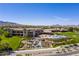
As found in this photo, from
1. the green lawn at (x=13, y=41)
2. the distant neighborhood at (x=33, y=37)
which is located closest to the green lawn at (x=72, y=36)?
the distant neighborhood at (x=33, y=37)

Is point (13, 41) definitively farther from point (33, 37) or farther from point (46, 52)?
point (46, 52)

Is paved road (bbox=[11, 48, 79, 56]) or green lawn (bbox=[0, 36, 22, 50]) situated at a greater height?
green lawn (bbox=[0, 36, 22, 50])

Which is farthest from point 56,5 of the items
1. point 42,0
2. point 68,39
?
point 68,39

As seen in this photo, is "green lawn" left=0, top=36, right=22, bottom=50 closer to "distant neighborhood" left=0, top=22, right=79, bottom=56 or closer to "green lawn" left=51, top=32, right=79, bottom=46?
"distant neighborhood" left=0, top=22, right=79, bottom=56

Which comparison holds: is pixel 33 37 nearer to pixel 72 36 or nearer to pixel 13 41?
pixel 13 41

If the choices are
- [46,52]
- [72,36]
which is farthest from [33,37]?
[72,36]

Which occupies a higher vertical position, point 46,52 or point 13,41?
point 13,41

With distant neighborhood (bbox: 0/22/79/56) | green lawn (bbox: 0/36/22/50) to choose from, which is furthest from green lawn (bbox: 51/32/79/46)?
green lawn (bbox: 0/36/22/50)

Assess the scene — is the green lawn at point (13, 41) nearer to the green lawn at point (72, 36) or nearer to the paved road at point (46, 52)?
the paved road at point (46, 52)

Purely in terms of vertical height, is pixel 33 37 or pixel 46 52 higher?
pixel 33 37

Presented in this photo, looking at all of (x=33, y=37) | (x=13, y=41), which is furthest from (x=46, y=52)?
(x=13, y=41)

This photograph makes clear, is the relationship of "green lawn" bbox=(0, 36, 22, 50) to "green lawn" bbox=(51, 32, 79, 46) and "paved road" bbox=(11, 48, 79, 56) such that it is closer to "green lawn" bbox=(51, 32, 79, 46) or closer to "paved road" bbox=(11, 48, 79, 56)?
"paved road" bbox=(11, 48, 79, 56)

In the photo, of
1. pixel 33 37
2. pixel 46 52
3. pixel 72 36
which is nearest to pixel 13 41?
pixel 33 37
